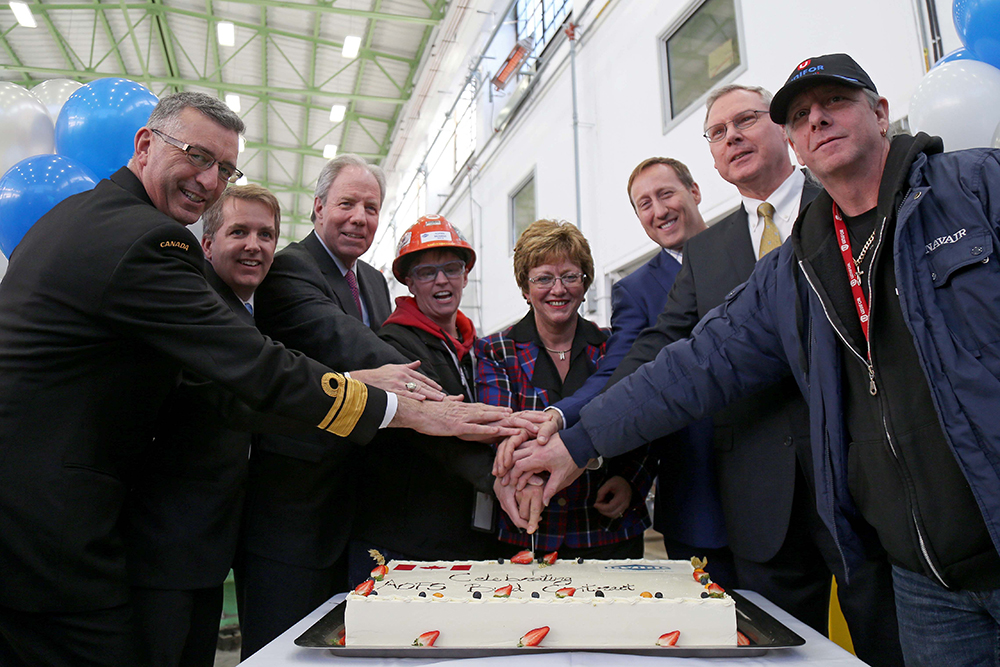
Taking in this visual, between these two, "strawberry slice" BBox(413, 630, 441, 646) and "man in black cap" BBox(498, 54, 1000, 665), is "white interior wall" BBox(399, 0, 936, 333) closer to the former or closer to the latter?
"man in black cap" BBox(498, 54, 1000, 665)

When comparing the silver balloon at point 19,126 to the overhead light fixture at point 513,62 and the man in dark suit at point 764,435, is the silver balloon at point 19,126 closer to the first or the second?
the man in dark suit at point 764,435

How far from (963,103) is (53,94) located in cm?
465

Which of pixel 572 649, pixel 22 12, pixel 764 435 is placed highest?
pixel 22 12

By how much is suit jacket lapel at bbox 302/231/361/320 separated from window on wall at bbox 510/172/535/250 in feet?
21.5

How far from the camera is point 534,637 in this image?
1.09 m

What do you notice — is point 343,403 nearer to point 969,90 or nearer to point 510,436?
point 510,436

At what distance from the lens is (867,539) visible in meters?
1.42

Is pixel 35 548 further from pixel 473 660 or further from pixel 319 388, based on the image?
pixel 473 660

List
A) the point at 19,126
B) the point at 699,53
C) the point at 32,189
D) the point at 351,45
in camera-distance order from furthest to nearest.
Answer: the point at 351,45 < the point at 699,53 < the point at 19,126 < the point at 32,189

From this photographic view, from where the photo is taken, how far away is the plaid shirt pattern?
1.93 metres

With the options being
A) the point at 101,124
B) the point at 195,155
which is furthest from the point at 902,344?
the point at 101,124

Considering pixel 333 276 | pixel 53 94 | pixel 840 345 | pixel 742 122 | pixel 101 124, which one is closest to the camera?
pixel 840 345

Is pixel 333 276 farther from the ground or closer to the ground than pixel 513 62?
closer to the ground

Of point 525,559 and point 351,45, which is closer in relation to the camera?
point 525,559
